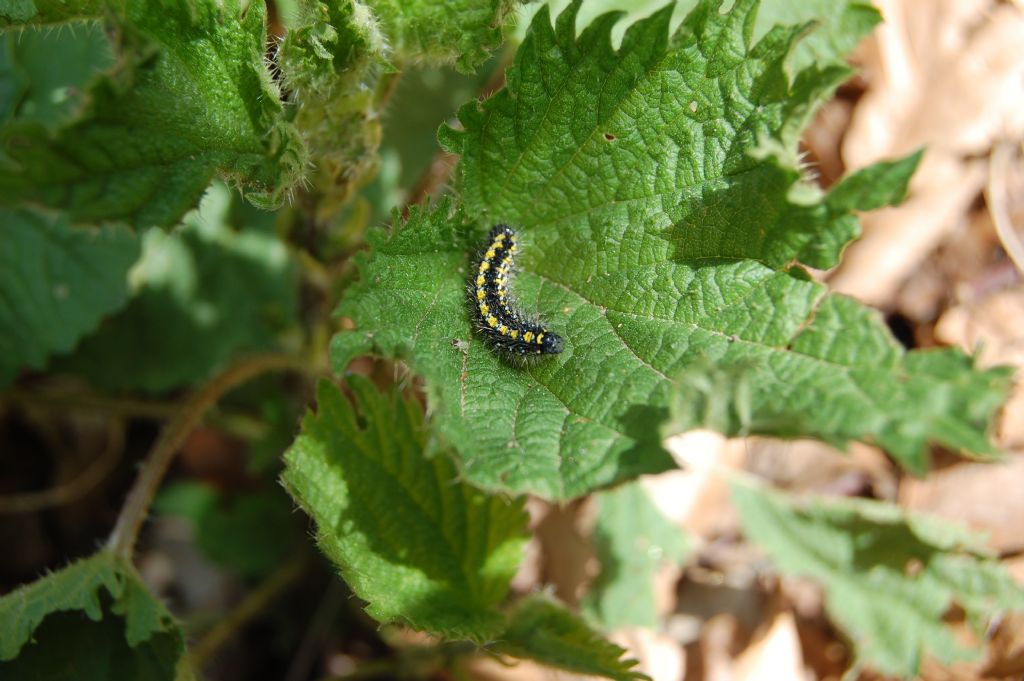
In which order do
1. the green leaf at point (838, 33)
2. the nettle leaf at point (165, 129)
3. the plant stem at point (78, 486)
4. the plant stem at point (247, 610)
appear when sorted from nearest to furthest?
the nettle leaf at point (165, 129) < the green leaf at point (838, 33) < the plant stem at point (247, 610) < the plant stem at point (78, 486)

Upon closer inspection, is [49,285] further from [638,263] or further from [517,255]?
[638,263]

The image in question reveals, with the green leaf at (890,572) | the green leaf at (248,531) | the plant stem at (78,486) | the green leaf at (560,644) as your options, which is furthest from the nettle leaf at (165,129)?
the green leaf at (890,572)

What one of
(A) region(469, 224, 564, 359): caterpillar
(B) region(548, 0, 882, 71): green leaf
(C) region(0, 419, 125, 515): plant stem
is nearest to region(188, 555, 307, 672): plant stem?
(C) region(0, 419, 125, 515): plant stem

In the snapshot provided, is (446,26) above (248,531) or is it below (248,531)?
above

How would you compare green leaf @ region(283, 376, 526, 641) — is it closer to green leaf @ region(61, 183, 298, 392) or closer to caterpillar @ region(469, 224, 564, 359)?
caterpillar @ region(469, 224, 564, 359)

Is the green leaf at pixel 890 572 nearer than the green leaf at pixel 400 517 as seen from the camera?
No

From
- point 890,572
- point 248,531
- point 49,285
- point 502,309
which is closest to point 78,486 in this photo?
point 248,531

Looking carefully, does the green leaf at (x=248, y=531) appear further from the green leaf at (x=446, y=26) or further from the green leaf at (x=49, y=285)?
the green leaf at (x=446, y=26)

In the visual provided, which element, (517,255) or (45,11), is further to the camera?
(517,255)
